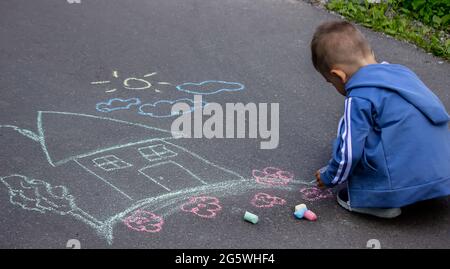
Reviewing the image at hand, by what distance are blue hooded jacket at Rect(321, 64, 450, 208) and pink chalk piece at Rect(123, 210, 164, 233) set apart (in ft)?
2.92

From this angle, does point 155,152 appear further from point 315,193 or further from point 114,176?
point 315,193

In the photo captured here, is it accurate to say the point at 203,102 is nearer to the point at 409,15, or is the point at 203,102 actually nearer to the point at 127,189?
the point at 127,189

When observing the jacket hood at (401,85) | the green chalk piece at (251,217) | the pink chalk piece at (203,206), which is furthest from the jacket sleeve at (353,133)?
the pink chalk piece at (203,206)

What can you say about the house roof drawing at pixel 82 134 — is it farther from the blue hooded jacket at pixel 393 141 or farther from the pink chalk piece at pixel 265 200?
the blue hooded jacket at pixel 393 141

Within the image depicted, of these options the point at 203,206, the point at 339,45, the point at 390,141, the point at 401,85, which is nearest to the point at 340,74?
the point at 339,45

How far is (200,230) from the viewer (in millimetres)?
3111

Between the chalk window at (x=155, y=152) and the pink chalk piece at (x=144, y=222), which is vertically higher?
the chalk window at (x=155, y=152)

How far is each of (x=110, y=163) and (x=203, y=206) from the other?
24.8 inches

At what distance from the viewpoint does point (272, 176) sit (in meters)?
3.62

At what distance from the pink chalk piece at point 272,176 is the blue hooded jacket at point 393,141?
1.52 ft

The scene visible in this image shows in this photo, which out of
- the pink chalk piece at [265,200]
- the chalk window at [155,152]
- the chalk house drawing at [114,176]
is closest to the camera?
the chalk house drawing at [114,176]

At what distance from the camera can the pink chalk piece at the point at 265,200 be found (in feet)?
11.0
